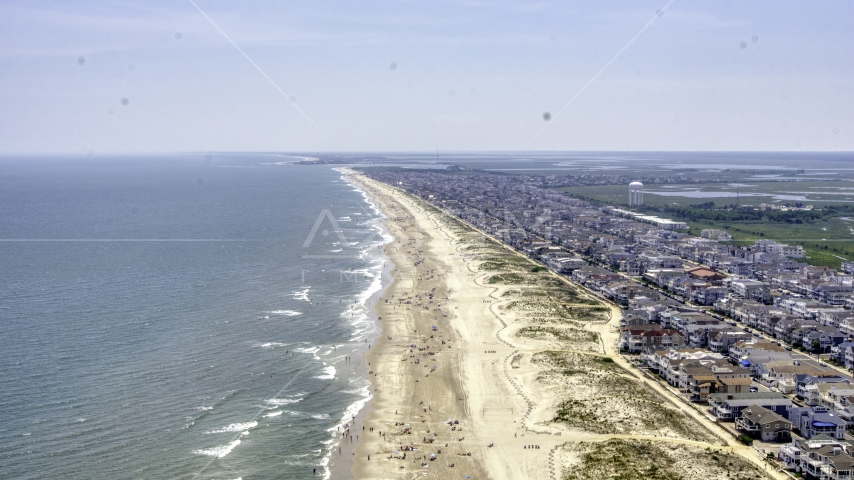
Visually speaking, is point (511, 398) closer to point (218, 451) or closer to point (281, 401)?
point (281, 401)

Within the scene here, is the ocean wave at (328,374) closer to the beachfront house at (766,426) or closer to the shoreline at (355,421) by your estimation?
the shoreline at (355,421)

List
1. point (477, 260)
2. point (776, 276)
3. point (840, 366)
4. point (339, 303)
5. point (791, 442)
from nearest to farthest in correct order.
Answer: point (791, 442) → point (840, 366) → point (339, 303) → point (776, 276) → point (477, 260)

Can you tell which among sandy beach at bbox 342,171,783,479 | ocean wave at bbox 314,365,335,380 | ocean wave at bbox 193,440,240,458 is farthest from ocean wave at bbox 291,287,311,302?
ocean wave at bbox 193,440,240,458

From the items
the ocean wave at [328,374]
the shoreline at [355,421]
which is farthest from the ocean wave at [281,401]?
the ocean wave at [328,374]

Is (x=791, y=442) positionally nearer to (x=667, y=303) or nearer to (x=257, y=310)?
(x=667, y=303)

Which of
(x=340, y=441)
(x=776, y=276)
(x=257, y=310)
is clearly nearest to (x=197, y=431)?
(x=340, y=441)

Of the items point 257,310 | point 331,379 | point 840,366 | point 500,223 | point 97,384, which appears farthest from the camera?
point 500,223
